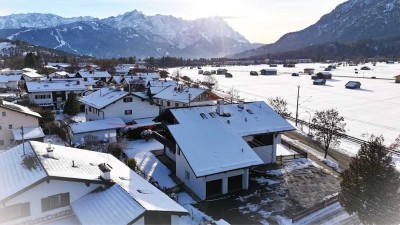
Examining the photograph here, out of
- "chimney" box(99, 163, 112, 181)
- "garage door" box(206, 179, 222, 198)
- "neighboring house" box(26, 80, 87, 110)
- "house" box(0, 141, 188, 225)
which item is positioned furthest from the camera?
"neighboring house" box(26, 80, 87, 110)

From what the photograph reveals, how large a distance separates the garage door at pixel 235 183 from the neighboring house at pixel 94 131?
1588 cm

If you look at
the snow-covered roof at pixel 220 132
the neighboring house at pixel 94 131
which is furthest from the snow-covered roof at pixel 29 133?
the snow-covered roof at pixel 220 132

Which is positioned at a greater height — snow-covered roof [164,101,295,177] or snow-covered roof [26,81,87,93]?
snow-covered roof [26,81,87,93]

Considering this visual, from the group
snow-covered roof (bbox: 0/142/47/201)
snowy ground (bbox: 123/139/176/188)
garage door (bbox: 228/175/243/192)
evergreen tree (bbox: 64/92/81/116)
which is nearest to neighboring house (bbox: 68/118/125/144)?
snowy ground (bbox: 123/139/176/188)

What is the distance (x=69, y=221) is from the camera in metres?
16.2

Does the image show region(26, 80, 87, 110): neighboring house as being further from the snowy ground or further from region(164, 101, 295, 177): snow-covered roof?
region(164, 101, 295, 177): snow-covered roof

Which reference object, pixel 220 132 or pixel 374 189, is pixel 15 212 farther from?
pixel 374 189

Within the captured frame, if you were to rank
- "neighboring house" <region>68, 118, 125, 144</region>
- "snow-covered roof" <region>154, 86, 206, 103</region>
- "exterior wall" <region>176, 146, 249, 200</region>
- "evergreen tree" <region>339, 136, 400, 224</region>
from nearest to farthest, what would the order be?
"evergreen tree" <region>339, 136, 400, 224</region>
"exterior wall" <region>176, 146, 249, 200</region>
"neighboring house" <region>68, 118, 125, 144</region>
"snow-covered roof" <region>154, 86, 206, 103</region>

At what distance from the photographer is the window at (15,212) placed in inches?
592

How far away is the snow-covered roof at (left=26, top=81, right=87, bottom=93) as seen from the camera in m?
55.2

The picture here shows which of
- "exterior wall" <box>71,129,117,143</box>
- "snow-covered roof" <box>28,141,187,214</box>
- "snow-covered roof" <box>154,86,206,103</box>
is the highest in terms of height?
"snow-covered roof" <box>154,86,206,103</box>

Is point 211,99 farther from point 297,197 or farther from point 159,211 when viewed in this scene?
point 159,211

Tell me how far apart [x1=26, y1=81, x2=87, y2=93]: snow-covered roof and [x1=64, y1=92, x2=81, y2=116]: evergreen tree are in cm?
972

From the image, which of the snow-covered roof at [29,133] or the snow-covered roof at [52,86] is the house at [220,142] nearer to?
the snow-covered roof at [29,133]
